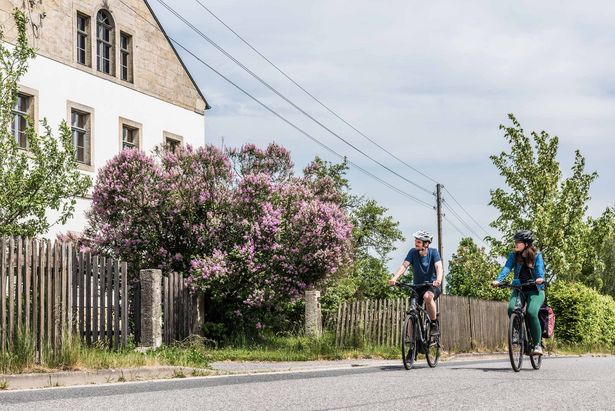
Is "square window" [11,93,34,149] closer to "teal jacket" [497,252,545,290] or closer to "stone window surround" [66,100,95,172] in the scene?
"stone window surround" [66,100,95,172]

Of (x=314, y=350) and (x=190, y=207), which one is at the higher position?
(x=190, y=207)

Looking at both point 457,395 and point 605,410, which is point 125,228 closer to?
point 457,395

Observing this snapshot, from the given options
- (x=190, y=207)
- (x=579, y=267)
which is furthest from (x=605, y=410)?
(x=579, y=267)

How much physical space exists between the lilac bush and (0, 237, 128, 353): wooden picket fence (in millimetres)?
4521

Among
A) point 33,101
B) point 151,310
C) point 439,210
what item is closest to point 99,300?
point 151,310

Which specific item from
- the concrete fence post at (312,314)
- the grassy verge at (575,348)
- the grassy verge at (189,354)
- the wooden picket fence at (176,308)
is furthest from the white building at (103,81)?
the grassy verge at (575,348)

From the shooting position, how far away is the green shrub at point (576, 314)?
96.2 ft

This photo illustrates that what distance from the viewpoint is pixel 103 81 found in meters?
29.6

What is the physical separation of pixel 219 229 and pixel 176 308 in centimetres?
211

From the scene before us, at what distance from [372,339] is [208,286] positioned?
12.7ft

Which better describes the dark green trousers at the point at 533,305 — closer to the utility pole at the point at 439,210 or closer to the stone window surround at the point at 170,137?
the stone window surround at the point at 170,137

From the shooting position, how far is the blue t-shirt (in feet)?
40.9

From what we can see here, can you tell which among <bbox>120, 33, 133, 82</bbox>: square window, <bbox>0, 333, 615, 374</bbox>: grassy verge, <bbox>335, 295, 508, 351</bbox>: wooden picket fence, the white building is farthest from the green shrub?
<bbox>120, 33, 133, 82</bbox>: square window

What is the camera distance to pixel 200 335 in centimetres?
1947
